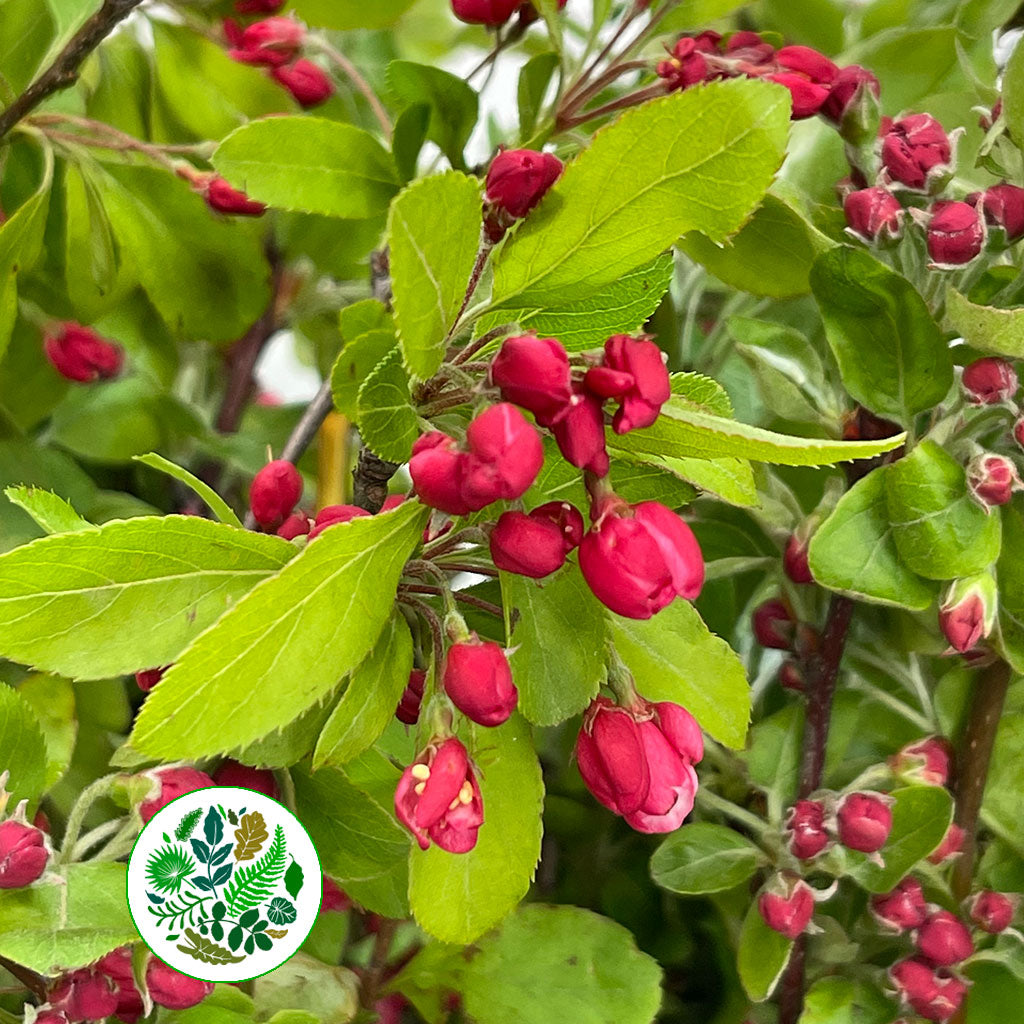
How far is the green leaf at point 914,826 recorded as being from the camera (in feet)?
1.71

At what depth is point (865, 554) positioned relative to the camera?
0.49 meters

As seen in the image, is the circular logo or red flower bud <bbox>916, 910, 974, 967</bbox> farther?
red flower bud <bbox>916, 910, 974, 967</bbox>

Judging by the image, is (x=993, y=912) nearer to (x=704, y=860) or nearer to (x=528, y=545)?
(x=704, y=860)

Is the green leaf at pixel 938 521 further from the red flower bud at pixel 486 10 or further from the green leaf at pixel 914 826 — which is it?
the red flower bud at pixel 486 10

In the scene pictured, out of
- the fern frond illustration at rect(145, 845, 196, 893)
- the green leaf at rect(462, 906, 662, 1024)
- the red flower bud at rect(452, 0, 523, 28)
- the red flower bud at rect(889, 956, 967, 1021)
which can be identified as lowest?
the red flower bud at rect(889, 956, 967, 1021)

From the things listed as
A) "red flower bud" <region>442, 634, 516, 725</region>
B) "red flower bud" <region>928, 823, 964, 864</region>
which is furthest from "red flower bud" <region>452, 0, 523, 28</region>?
"red flower bud" <region>928, 823, 964, 864</region>

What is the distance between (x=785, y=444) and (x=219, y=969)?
0.89ft

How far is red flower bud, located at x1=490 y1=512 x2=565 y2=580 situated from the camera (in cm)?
34

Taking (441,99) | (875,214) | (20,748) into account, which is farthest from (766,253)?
(20,748)

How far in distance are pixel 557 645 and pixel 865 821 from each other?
0.21 metres

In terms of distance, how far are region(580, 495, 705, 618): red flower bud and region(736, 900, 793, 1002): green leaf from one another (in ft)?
0.91

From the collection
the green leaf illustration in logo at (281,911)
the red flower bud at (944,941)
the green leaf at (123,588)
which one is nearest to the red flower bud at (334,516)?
the green leaf at (123,588)

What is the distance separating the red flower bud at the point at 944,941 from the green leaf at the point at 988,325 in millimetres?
274

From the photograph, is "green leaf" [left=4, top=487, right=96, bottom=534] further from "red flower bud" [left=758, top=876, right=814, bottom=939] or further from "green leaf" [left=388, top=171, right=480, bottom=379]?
"red flower bud" [left=758, top=876, right=814, bottom=939]
